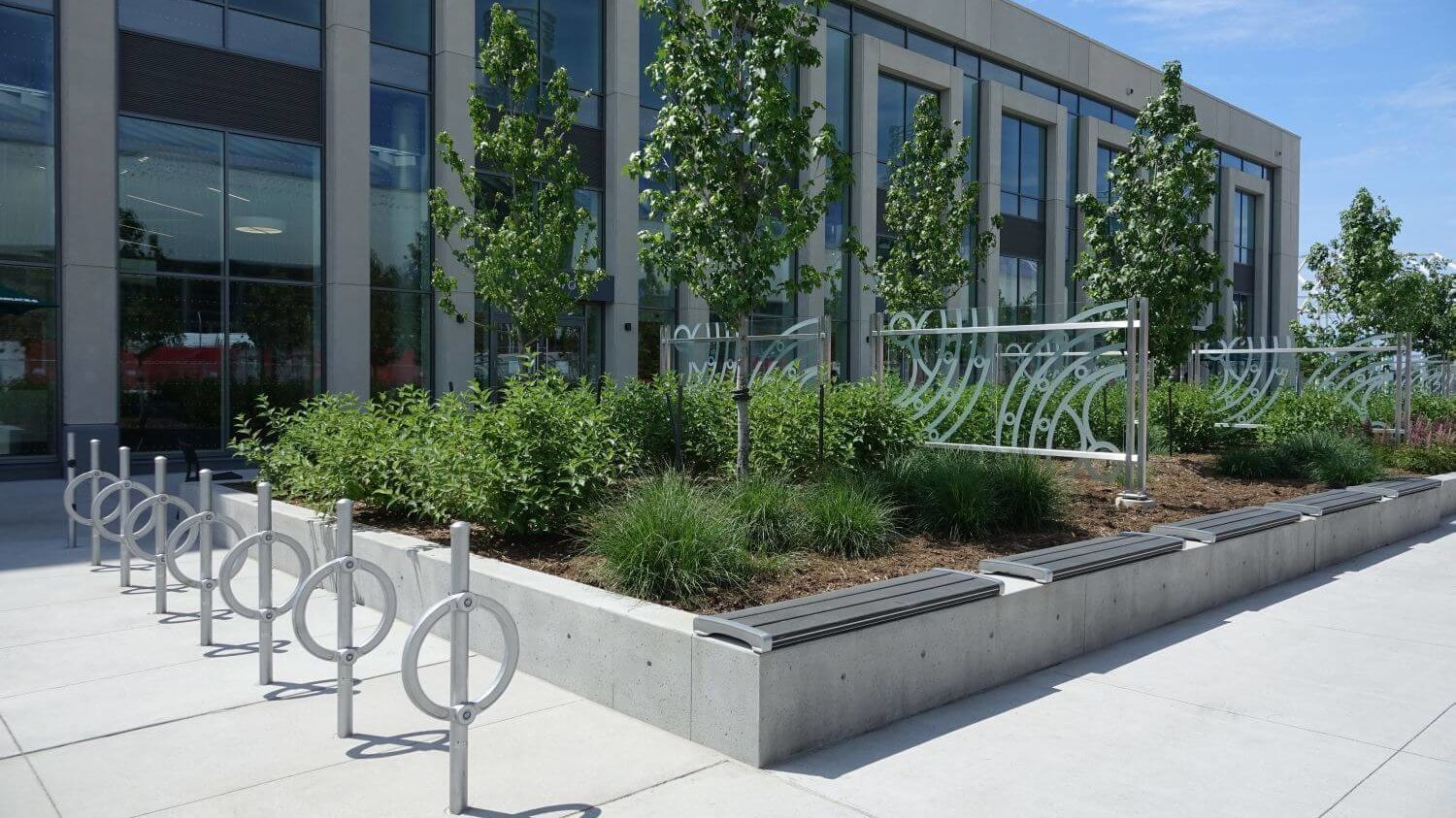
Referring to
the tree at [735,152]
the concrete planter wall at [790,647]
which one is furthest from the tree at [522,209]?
the concrete planter wall at [790,647]

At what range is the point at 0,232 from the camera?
14.2 m

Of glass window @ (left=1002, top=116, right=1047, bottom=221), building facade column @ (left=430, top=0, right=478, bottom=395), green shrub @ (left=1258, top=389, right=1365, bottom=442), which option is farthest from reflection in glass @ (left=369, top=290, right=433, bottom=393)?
glass window @ (left=1002, top=116, right=1047, bottom=221)

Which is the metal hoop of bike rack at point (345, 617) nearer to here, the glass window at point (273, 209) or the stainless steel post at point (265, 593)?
the stainless steel post at point (265, 593)

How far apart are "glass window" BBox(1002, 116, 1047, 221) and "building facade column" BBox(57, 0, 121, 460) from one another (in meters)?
22.6

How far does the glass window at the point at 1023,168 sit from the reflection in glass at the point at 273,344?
20.1m

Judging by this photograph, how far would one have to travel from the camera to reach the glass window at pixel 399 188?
1745 centimetres

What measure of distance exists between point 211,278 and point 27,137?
3017 millimetres

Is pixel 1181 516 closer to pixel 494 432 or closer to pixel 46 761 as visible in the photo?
pixel 494 432

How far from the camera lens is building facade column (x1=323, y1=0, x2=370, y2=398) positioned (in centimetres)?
1669

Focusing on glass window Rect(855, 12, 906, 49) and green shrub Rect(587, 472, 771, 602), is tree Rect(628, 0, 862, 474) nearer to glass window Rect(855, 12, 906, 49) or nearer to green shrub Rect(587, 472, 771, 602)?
green shrub Rect(587, 472, 771, 602)

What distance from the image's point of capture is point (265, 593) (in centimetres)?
550

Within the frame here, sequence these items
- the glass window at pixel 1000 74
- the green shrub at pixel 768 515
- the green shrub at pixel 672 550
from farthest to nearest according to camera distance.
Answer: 1. the glass window at pixel 1000 74
2. the green shrub at pixel 768 515
3. the green shrub at pixel 672 550

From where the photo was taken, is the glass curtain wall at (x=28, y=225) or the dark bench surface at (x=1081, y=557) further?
the glass curtain wall at (x=28, y=225)

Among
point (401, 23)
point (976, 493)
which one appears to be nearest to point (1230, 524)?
point (976, 493)
